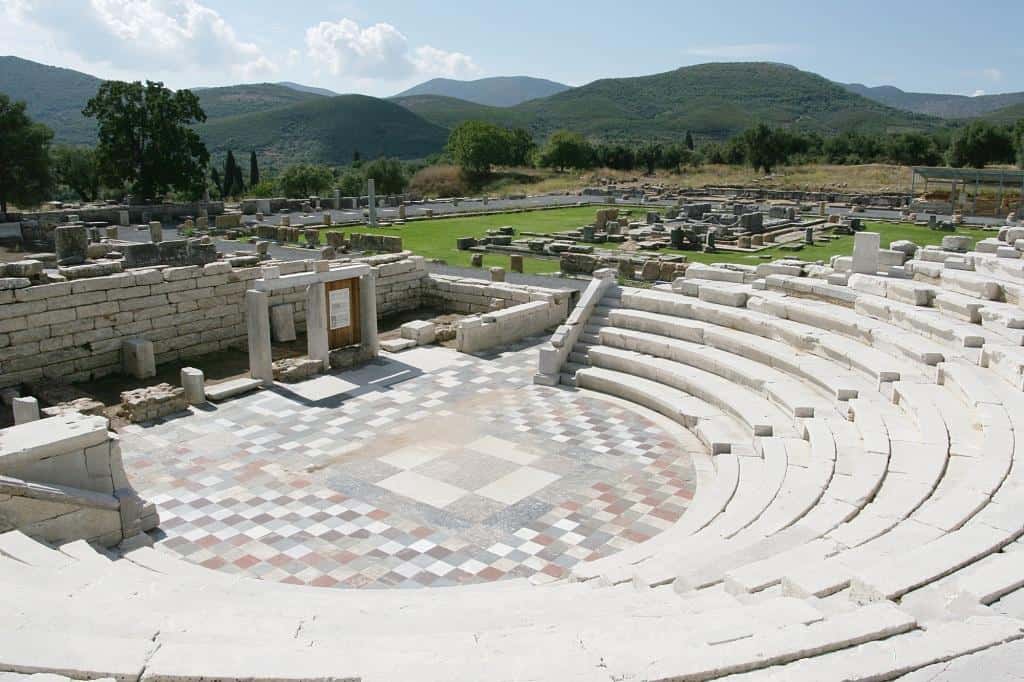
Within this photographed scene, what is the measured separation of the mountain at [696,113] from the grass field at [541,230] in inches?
4171

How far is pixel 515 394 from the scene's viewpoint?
14.2 m

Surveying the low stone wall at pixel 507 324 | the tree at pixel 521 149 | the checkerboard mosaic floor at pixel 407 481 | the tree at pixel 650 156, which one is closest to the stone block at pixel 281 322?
the checkerboard mosaic floor at pixel 407 481

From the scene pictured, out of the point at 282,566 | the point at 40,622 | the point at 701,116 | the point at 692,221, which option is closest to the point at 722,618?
the point at 40,622

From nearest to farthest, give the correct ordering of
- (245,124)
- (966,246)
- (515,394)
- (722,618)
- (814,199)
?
1. (722,618)
2. (515,394)
3. (966,246)
4. (814,199)
5. (245,124)

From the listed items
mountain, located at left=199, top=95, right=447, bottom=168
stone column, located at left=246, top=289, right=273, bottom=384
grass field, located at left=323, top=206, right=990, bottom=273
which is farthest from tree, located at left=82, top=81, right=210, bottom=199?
mountain, located at left=199, top=95, right=447, bottom=168

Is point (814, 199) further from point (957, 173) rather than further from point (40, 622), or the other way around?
point (40, 622)

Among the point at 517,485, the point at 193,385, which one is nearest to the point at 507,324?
the point at 193,385

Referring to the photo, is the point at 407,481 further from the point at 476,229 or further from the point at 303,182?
the point at 303,182

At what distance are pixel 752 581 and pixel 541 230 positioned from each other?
31920mm

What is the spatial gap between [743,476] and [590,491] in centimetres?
200

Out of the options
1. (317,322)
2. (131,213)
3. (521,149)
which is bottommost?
(317,322)

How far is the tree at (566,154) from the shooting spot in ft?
252

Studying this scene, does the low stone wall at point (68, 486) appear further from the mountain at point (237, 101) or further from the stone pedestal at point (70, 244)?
the mountain at point (237, 101)

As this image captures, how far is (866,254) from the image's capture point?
50.9 feet
